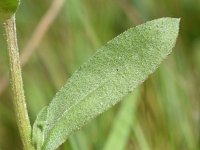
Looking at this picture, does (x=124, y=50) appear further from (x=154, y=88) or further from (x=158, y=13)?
(x=158, y=13)

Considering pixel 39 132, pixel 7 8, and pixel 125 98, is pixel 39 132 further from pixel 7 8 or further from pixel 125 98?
pixel 125 98

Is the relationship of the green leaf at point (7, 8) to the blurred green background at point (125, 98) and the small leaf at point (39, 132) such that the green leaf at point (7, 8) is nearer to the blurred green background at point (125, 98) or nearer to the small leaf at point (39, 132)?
the small leaf at point (39, 132)

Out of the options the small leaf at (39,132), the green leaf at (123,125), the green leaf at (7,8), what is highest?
the green leaf at (7,8)

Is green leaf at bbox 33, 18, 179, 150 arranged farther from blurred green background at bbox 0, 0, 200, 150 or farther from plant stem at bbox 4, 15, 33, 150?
blurred green background at bbox 0, 0, 200, 150

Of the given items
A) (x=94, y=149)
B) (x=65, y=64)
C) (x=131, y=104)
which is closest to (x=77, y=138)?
(x=94, y=149)

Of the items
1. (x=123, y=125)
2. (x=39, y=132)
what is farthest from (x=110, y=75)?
(x=123, y=125)

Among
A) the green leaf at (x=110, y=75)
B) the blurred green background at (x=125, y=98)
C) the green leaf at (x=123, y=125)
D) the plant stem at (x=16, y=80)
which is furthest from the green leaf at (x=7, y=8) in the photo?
the green leaf at (x=123, y=125)

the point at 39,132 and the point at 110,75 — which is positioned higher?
the point at 110,75
